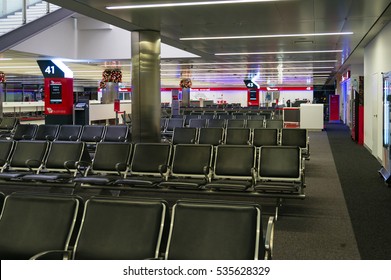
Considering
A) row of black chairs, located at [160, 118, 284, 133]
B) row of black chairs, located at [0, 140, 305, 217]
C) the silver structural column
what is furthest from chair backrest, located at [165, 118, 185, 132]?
row of black chairs, located at [0, 140, 305, 217]

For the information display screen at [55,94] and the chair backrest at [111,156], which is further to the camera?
the information display screen at [55,94]

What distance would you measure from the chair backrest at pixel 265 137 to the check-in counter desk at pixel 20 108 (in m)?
16.7

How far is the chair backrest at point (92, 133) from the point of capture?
936 cm

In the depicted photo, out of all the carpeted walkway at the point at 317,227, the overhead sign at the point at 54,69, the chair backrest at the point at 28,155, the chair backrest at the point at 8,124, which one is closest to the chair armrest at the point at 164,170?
the carpeted walkway at the point at 317,227

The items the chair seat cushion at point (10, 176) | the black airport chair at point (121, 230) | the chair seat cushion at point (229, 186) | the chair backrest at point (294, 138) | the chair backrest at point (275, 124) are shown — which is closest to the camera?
the black airport chair at point (121, 230)

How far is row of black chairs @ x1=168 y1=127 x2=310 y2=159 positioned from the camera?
7941mm

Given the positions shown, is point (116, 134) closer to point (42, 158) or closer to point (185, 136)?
point (185, 136)

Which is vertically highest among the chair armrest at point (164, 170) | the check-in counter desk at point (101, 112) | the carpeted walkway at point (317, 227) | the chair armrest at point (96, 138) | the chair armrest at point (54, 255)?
the check-in counter desk at point (101, 112)

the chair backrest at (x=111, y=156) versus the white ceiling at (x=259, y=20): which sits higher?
the white ceiling at (x=259, y=20)

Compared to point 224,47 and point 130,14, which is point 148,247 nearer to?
point 130,14

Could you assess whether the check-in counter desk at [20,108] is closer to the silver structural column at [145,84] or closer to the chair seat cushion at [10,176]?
the silver structural column at [145,84]

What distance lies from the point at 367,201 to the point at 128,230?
4698 mm

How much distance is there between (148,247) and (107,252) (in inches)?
10.6

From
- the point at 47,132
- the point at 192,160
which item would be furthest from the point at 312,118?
the point at 192,160
